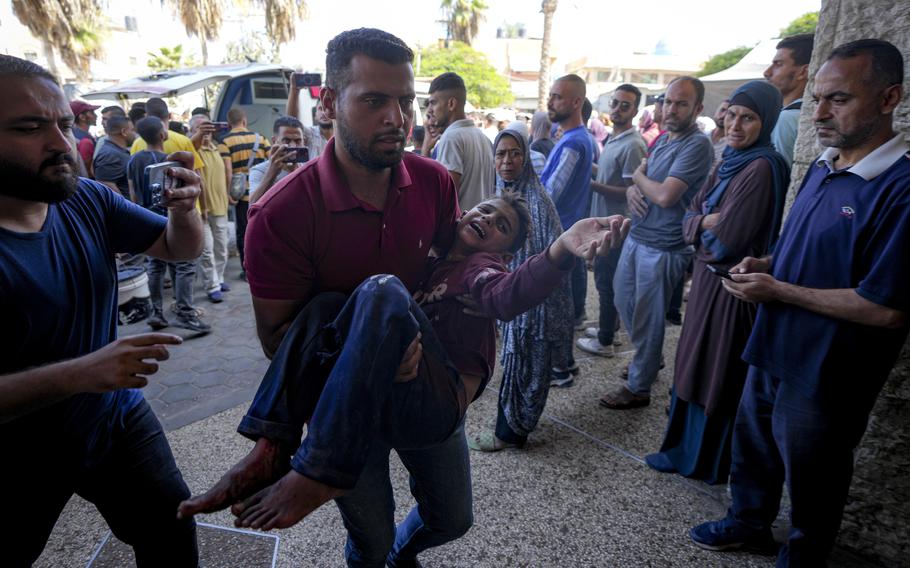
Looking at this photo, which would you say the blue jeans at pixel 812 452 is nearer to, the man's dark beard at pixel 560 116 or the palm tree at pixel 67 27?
the man's dark beard at pixel 560 116

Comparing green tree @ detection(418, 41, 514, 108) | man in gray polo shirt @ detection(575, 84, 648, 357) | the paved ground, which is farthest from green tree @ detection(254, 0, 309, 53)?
the paved ground

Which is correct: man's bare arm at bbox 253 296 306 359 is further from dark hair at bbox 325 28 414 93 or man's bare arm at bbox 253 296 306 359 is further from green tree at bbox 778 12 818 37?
green tree at bbox 778 12 818 37

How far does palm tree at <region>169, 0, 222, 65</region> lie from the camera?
20.5 meters

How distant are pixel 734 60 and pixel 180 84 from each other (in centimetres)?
2506

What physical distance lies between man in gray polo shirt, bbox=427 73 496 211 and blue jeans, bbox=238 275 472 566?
8.41 ft

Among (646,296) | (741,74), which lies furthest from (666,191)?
(741,74)

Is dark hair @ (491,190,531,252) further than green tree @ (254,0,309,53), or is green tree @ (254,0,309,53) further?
green tree @ (254,0,309,53)

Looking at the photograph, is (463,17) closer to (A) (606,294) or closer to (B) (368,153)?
(A) (606,294)

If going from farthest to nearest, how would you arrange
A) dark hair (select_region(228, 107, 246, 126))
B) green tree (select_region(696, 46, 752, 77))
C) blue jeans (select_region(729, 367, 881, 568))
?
1. green tree (select_region(696, 46, 752, 77))
2. dark hair (select_region(228, 107, 246, 126))
3. blue jeans (select_region(729, 367, 881, 568))

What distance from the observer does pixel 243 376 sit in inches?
170

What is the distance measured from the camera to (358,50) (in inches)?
62.1

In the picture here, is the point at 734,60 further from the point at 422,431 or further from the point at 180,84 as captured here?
the point at 422,431

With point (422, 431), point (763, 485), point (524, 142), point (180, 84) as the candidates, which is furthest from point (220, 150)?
point (763, 485)

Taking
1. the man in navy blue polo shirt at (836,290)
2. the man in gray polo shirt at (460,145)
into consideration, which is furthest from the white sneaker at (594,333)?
the man in navy blue polo shirt at (836,290)
